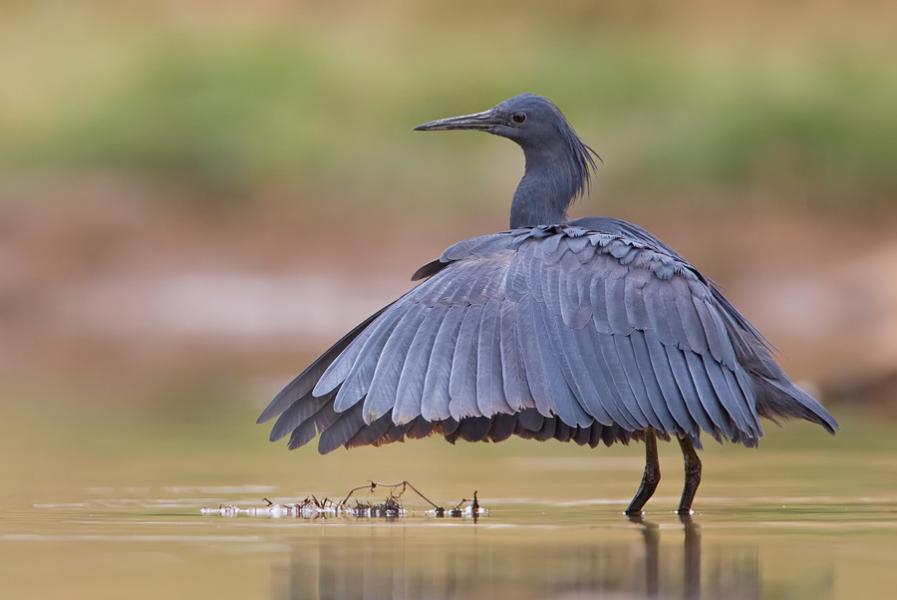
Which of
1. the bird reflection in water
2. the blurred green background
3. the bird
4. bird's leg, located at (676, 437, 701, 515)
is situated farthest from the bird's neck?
the blurred green background

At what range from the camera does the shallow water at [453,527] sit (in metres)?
5.13

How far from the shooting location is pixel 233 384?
13.2 m

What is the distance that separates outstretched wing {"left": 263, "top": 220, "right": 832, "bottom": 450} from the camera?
21.6 feet

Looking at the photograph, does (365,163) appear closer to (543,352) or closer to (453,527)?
(543,352)

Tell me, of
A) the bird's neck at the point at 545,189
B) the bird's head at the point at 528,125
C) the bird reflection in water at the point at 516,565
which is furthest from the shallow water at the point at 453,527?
the bird's head at the point at 528,125

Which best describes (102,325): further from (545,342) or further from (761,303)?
(545,342)

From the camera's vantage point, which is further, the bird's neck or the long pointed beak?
the long pointed beak

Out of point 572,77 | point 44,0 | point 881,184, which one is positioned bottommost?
point 881,184

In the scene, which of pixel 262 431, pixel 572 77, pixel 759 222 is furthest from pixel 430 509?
pixel 572 77

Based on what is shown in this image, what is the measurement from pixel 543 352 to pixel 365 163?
14311mm

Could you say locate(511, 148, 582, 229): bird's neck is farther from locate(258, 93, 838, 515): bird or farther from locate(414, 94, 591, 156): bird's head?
locate(258, 93, 838, 515): bird

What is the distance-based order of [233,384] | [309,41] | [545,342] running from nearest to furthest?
[545,342]
[233,384]
[309,41]

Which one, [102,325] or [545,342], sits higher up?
[102,325]

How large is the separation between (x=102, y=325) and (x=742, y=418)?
42.1ft
